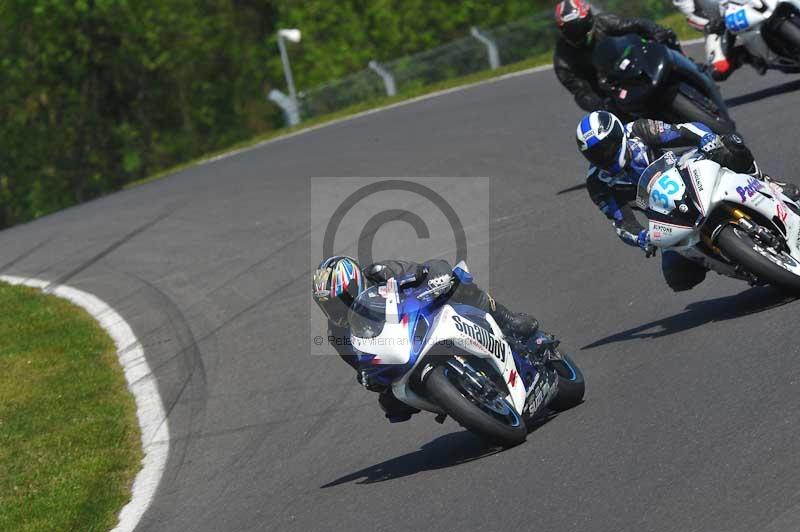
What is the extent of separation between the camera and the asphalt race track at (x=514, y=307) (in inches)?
240

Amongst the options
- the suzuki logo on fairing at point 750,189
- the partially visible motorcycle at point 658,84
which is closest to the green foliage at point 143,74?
the partially visible motorcycle at point 658,84

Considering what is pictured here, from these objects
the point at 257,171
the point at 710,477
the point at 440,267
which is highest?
the point at 440,267

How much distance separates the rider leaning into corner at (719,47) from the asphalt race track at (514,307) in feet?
1.74

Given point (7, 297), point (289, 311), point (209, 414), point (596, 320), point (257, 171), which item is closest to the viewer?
point (596, 320)

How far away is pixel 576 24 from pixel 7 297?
724 cm

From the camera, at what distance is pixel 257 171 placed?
2102 centimetres

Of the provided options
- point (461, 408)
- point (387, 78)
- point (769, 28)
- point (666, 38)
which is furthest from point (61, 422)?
point (387, 78)

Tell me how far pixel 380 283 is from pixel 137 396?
186 inches

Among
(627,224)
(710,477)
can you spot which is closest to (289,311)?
(627,224)

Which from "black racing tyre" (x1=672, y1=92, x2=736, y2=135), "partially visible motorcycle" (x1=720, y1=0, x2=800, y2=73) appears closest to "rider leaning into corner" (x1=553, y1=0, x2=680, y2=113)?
"black racing tyre" (x1=672, y1=92, x2=736, y2=135)

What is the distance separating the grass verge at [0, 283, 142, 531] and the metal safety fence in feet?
47.9

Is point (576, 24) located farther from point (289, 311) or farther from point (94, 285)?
point (94, 285)

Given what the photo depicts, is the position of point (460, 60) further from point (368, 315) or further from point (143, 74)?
point (143, 74)

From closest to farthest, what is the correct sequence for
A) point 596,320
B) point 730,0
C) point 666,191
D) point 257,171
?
point 666,191
point 596,320
point 730,0
point 257,171
